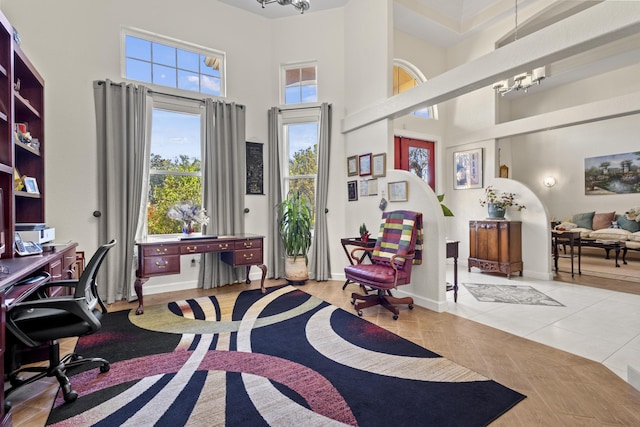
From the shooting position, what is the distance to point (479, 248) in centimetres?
542

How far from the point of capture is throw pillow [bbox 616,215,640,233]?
6.16 meters

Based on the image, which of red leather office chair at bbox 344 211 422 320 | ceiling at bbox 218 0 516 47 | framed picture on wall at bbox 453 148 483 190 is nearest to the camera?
red leather office chair at bbox 344 211 422 320

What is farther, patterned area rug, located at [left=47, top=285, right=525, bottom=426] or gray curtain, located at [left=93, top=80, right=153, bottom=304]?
gray curtain, located at [left=93, top=80, right=153, bottom=304]

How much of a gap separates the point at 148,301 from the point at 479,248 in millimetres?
5318

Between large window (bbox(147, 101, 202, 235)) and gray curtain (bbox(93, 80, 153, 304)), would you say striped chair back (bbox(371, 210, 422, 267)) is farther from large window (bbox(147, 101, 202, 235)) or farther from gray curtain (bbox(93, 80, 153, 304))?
gray curtain (bbox(93, 80, 153, 304))

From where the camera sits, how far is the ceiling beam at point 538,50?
2305mm

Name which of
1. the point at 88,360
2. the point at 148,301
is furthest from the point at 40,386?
the point at 148,301

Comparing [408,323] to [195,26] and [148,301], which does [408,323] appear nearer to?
[148,301]

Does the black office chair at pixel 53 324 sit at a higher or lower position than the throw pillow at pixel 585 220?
lower

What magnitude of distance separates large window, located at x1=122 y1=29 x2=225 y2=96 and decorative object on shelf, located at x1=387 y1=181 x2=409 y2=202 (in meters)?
3.05

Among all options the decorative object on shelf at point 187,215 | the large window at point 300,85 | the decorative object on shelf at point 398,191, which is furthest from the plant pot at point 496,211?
the decorative object on shelf at point 187,215

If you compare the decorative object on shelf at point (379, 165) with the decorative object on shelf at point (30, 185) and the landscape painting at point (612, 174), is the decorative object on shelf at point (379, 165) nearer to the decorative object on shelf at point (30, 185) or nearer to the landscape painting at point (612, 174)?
the decorative object on shelf at point (30, 185)

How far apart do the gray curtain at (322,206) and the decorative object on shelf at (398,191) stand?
3.96 feet

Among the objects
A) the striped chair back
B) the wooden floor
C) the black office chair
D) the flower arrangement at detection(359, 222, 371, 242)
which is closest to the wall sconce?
the flower arrangement at detection(359, 222, 371, 242)
